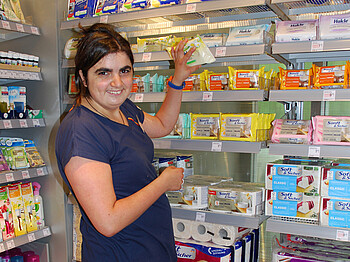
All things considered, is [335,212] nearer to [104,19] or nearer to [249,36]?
[249,36]

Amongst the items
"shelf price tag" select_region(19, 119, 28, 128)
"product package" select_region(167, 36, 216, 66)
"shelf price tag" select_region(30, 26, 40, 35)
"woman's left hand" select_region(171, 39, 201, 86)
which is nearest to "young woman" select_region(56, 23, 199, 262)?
"woman's left hand" select_region(171, 39, 201, 86)

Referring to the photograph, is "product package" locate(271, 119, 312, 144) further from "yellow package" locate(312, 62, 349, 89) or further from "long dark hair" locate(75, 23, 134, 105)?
"long dark hair" locate(75, 23, 134, 105)

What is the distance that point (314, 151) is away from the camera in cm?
203

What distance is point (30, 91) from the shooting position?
10.5 ft

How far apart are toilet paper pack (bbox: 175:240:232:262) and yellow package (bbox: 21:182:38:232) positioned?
1292 mm

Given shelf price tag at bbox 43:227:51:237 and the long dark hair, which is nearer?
the long dark hair

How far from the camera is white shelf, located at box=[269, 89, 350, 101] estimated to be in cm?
194

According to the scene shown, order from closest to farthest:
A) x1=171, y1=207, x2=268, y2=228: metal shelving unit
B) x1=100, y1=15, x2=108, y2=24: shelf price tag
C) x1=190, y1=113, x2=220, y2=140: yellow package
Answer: x1=171, y1=207, x2=268, y2=228: metal shelving unit
x1=190, y1=113, x2=220, y2=140: yellow package
x1=100, y1=15, x2=108, y2=24: shelf price tag

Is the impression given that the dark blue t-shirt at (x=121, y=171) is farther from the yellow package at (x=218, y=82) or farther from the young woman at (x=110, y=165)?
the yellow package at (x=218, y=82)

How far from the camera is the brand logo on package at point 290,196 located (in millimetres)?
2119

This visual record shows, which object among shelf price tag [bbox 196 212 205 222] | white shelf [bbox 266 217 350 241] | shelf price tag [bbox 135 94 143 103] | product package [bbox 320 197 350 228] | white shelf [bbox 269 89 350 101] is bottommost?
shelf price tag [bbox 196 212 205 222]

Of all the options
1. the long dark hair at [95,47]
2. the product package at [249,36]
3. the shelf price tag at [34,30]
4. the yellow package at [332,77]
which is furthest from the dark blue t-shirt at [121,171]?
the shelf price tag at [34,30]

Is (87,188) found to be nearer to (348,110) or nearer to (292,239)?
(292,239)

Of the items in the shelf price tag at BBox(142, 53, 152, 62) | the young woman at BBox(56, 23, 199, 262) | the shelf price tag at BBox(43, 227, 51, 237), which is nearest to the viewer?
the young woman at BBox(56, 23, 199, 262)
